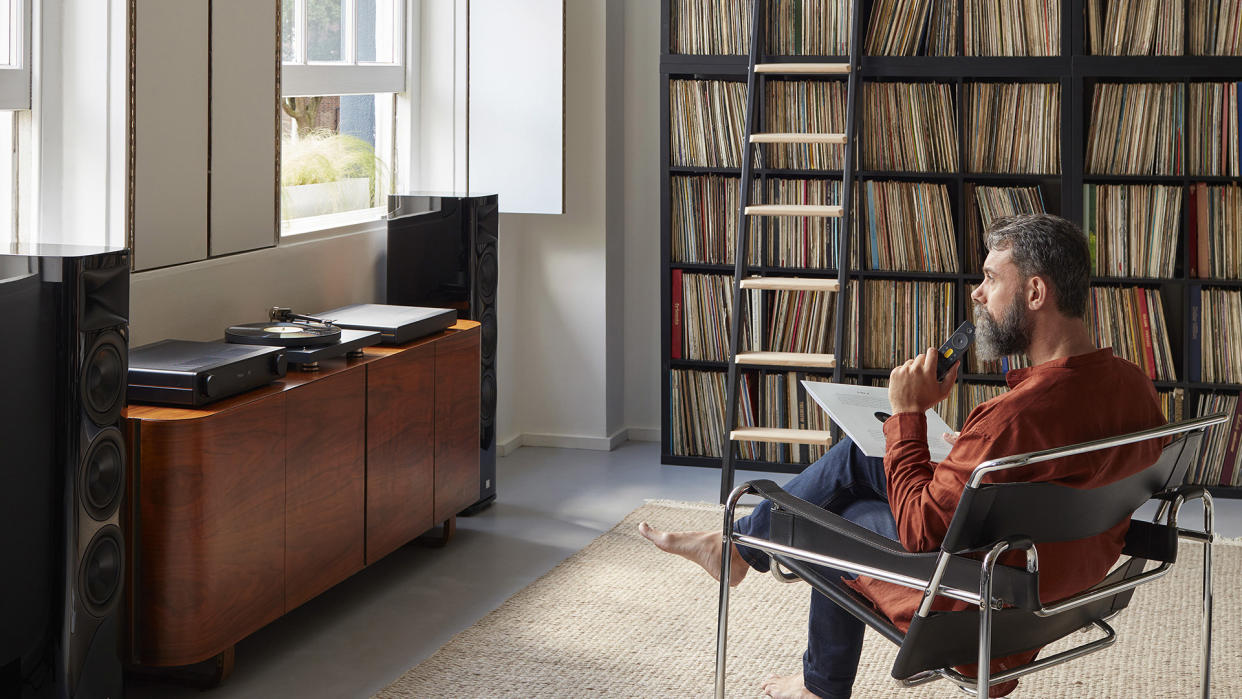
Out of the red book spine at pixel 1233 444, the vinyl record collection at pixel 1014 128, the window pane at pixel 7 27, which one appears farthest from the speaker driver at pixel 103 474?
the red book spine at pixel 1233 444

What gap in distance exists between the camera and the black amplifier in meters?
2.54

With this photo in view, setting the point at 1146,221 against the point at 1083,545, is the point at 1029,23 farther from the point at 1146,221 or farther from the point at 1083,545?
the point at 1083,545

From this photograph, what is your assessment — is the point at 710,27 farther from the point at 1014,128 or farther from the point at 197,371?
the point at 197,371

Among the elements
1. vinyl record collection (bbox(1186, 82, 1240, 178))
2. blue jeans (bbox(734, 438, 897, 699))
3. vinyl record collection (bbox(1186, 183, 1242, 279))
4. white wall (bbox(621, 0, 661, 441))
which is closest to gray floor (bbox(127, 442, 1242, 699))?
white wall (bbox(621, 0, 661, 441))

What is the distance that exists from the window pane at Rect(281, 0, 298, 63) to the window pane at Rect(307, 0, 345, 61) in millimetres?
72

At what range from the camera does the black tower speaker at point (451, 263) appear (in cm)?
400

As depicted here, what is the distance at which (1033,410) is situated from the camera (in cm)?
189

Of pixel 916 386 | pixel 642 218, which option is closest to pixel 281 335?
pixel 916 386

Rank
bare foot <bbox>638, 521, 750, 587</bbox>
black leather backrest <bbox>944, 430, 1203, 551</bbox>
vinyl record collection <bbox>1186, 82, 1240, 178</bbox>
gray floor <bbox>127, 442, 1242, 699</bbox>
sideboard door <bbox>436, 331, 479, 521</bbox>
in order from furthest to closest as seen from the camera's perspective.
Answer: vinyl record collection <bbox>1186, 82, 1240, 178</bbox> < sideboard door <bbox>436, 331, 479, 521</bbox> < gray floor <bbox>127, 442, 1242, 699</bbox> < bare foot <bbox>638, 521, 750, 587</bbox> < black leather backrest <bbox>944, 430, 1203, 551</bbox>

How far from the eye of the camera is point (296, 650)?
9.58ft

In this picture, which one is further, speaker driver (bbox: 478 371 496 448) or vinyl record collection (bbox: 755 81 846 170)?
vinyl record collection (bbox: 755 81 846 170)

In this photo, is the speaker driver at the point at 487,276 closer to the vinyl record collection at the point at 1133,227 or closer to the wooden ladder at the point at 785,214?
the wooden ladder at the point at 785,214

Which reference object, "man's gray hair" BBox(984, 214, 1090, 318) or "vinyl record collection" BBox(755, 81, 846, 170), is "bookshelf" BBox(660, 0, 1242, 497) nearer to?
"vinyl record collection" BBox(755, 81, 846, 170)

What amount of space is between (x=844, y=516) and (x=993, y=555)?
2.21 ft
